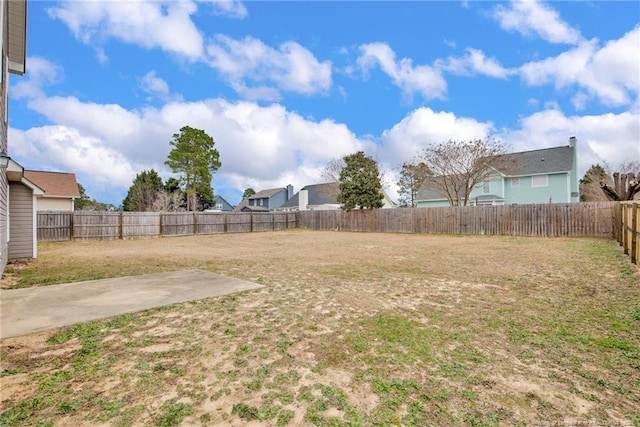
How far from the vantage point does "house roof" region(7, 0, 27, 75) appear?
747 cm

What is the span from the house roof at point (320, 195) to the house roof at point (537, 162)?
55.7ft

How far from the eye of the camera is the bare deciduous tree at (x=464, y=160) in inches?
789

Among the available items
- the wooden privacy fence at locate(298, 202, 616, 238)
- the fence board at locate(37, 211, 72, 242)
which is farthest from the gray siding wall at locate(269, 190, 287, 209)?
the fence board at locate(37, 211, 72, 242)

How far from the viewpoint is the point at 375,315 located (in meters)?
3.88

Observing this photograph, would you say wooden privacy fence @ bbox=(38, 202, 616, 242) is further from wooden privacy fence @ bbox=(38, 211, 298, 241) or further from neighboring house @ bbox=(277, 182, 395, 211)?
neighboring house @ bbox=(277, 182, 395, 211)

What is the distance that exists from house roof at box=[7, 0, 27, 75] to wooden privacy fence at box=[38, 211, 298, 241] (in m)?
8.34

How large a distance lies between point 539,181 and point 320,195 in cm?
2233

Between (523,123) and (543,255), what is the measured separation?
1241 cm

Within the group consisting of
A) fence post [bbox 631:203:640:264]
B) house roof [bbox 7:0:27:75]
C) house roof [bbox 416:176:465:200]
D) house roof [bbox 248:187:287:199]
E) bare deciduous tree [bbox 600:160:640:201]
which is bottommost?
fence post [bbox 631:203:640:264]

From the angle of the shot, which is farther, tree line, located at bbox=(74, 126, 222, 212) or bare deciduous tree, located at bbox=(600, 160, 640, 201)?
tree line, located at bbox=(74, 126, 222, 212)

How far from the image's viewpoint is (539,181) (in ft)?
77.0

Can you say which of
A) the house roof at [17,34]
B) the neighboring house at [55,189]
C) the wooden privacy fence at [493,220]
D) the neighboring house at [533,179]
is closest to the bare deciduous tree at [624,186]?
the wooden privacy fence at [493,220]

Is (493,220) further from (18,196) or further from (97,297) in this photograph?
(18,196)

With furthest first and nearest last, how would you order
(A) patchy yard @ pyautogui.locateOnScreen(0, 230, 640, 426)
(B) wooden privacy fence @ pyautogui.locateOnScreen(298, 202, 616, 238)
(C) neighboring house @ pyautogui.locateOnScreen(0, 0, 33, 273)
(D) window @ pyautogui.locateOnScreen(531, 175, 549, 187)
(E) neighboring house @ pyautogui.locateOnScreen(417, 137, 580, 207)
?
(D) window @ pyautogui.locateOnScreen(531, 175, 549, 187) → (E) neighboring house @ pyautogui.locateOnScreen(417, 137, 580, 207) → (B) wooden privacy fence @ pyautogui.locateOnScreen(298, 202, 616, 238) → (C) neighboring house @ pyautogui.locateOnScreen(0, 0, 33, 273) → (A) patchy yard @ pyautogui.locateOnScreen(0, 230, 640, 426)
